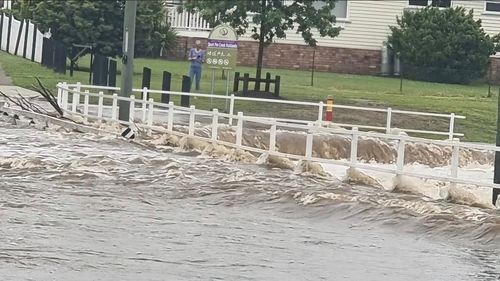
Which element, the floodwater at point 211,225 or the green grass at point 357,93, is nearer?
the floodwater at point 211,225

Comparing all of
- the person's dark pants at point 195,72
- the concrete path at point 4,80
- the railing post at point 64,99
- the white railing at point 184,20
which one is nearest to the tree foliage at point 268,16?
the person's dark pants at point 195,72

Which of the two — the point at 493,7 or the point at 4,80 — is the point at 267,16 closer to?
the point at 4,80

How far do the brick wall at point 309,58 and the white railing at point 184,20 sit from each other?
1.39 m

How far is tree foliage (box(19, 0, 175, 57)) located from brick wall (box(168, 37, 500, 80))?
549 cm

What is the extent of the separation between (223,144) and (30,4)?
87.0ft

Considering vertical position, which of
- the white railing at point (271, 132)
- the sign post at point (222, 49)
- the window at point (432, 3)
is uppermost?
the window at point (432, 3)

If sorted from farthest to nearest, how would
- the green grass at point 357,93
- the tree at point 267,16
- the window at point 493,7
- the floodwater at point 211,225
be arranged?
the window at point 493,7
the tree at point 267,16
the green grass at point 357,93
the floodwater at point 211,225

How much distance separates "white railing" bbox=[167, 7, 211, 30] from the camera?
49.5m

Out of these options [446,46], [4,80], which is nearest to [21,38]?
[4,80]

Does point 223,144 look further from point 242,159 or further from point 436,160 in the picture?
point 436,160

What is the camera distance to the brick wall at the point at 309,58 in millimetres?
48250

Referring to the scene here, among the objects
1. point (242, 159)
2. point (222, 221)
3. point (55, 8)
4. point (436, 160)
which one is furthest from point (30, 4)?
point (222, 221)

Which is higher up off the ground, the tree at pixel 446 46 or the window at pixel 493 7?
the window at pixel 493 7

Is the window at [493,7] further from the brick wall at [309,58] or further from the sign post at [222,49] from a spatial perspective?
the sign post at [222,49]
